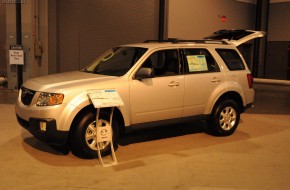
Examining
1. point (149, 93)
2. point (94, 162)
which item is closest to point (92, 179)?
point (94, 162)

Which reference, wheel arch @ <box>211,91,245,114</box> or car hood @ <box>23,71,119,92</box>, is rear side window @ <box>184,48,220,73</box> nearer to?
wheel arch @ <box>211,91,245,114</box>

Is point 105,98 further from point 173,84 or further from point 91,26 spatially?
point 91,26

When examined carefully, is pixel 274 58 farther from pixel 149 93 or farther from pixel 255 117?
pixel 149 93

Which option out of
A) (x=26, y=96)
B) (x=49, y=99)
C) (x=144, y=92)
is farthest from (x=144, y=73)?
(x=26, y=96)

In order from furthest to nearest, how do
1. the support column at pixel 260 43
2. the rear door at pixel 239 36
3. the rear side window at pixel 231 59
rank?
the support column at pixel 260 43
the rear door at pixel 239 36
the rear side window at pixel 231 59

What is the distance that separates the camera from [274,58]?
20797mm

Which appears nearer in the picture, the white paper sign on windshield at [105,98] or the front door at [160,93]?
the white paper sign on windshield at [105,98]

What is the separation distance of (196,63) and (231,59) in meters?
1.02

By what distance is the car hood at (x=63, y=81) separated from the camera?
5710 millimetres

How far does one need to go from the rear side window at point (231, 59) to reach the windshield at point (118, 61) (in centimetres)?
171

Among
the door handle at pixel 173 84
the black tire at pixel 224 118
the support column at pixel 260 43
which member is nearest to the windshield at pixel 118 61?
the door handle at pixel 173 84

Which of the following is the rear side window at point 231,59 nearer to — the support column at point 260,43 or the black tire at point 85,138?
the black tire at point 85,138

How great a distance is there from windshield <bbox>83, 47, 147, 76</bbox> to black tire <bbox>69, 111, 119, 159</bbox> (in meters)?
0.91

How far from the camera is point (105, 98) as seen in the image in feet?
18.3
